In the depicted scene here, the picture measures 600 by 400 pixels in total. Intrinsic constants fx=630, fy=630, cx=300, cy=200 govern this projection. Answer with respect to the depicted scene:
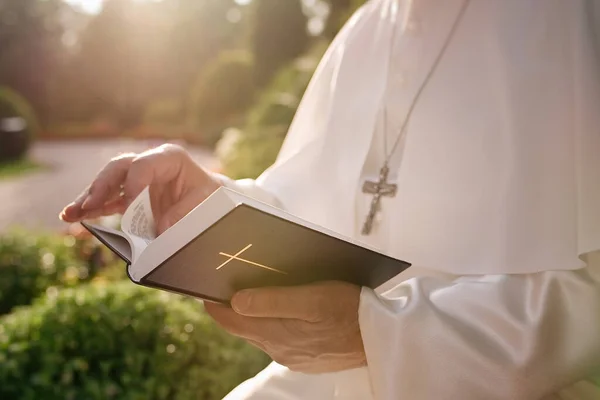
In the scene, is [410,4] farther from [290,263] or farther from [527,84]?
[290,263]

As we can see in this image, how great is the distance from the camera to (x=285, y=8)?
929 centimetres

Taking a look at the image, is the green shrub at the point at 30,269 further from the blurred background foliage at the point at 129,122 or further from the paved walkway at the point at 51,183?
the paved walkway at the point at 51,183

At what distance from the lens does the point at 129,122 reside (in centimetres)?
1513

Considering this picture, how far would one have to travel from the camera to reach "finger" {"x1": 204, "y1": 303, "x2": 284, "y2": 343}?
33.2 inches

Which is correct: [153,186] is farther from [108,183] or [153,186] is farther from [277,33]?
[277,33]

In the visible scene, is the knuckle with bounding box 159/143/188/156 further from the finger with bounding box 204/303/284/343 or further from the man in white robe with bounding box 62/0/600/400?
the finger with bounding box 204/303/284/343

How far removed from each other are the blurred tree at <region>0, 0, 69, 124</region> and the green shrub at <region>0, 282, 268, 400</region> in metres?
14.0

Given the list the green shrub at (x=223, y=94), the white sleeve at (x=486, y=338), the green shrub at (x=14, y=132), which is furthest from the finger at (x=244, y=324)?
the green shrub at (x=14, y=132)

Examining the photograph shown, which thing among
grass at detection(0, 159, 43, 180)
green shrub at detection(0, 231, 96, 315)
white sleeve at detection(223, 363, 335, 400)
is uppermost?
white sleeve at detection(223, 363, 335, 400)

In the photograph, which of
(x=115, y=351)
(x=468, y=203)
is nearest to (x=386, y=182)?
(x=468, y=203)

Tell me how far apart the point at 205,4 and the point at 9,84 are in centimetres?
527

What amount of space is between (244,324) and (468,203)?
396 millimetres

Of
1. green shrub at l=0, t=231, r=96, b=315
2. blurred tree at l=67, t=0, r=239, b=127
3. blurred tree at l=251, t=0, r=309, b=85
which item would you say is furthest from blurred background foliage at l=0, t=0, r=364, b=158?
green shrub at l=0, t=231, r=96, b=315

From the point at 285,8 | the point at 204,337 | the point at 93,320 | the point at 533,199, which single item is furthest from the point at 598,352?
the point at 285,8
